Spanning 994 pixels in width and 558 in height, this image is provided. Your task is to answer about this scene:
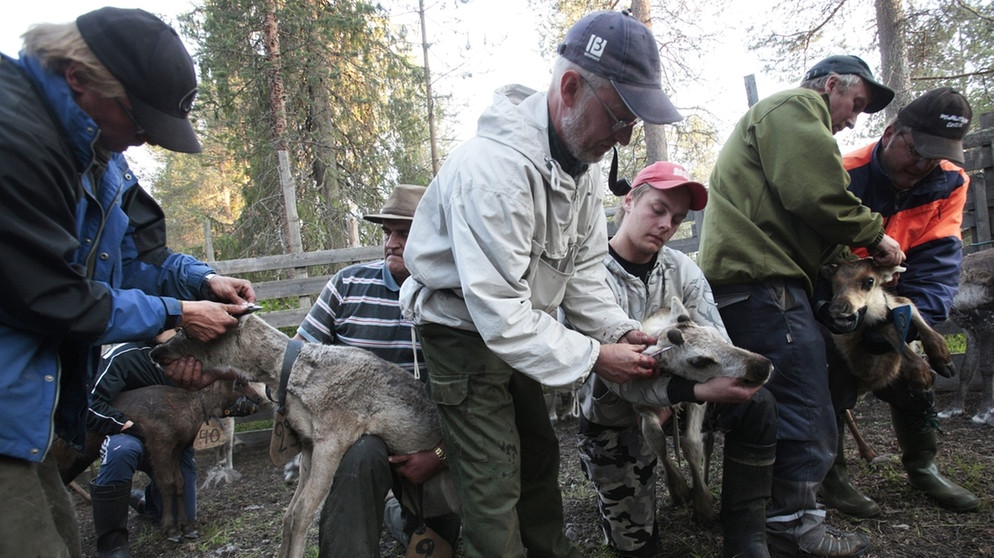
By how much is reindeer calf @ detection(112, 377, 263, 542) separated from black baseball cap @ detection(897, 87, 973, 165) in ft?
17.3

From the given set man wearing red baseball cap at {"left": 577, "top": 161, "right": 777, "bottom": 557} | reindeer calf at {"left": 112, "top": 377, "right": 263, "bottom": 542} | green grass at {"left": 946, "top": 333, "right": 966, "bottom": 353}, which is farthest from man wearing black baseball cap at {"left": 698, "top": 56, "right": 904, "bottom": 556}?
green grass at {"left": 946, "top": 333, "right": 966, "bottom": 353}

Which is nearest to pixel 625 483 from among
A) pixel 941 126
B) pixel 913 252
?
pixel 913 252

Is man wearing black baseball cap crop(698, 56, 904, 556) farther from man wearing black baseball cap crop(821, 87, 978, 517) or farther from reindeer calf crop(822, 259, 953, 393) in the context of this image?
man wearing black baseball cap crop(821, 87, 978, 517)

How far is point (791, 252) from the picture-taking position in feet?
11.7

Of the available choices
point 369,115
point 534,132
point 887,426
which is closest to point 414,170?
point 369,115

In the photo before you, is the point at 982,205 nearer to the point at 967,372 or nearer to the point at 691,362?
the point at 967,372

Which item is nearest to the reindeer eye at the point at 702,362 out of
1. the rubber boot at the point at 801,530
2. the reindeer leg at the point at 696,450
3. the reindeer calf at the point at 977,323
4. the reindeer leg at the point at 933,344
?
the reindeer leg at the point at 696,450

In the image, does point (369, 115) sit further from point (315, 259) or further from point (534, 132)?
point (534, 132)

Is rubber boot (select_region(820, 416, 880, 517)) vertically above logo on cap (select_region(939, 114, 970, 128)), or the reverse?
logo on cap (select_region(939, 114, 970, 128))

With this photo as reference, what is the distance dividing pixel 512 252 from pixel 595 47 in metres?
0.95

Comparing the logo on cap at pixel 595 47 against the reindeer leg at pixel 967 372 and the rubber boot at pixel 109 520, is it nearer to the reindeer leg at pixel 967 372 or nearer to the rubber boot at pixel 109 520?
the rubber boot at pixel 109 520

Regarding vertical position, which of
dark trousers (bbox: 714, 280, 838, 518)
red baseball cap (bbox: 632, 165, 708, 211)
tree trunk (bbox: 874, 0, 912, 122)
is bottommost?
dark trousers (bbox: 714, 280, 838, 518)

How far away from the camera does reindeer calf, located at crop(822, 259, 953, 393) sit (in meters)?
3.83

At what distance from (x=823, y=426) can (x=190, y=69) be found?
369cm
